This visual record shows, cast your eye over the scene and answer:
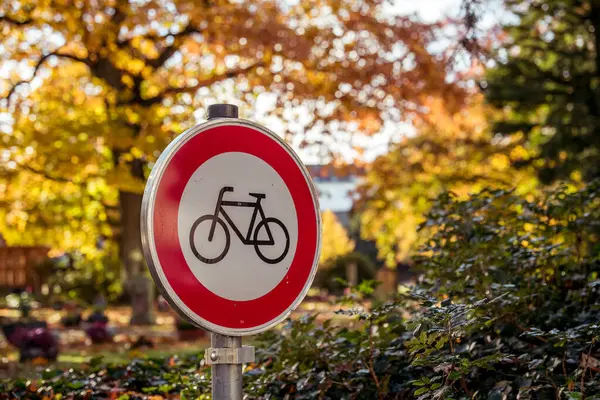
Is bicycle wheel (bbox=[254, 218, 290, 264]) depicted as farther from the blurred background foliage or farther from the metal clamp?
the blurred background foliage

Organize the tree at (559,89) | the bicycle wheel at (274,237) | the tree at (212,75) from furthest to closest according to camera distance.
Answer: the tree at (559,89) → the tree at (212,75) → the bicycle wheel at (274,237)

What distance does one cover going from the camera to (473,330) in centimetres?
311

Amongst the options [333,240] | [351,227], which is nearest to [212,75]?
[333,240]

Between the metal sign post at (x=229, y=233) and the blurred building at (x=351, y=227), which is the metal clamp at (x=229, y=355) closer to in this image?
the metal sign post at (x=229, y=233)

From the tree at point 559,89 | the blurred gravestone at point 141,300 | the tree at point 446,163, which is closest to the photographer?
the blurred gravestone at point 141,300

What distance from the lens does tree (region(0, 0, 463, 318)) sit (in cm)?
1115

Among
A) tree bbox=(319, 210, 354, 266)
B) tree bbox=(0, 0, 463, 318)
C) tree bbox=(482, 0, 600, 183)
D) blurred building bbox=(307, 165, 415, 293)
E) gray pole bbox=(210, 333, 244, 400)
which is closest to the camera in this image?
gray pole bbox=(210, 333, 244, 400)

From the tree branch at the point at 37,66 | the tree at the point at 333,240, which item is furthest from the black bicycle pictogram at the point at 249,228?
the tree at the point at 333,240

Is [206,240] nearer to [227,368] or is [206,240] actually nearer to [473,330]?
[227,368]

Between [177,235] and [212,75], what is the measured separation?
12453mm

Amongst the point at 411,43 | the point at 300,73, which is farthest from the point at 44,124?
the point at 411,43

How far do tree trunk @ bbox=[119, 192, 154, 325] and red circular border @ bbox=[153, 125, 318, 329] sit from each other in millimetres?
12470

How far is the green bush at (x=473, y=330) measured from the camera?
2.54m

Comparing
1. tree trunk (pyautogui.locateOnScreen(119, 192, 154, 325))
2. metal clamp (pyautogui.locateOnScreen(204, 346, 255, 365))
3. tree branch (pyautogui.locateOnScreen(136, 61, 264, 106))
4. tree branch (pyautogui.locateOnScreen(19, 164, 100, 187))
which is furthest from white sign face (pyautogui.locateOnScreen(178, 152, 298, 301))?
tree trunk (pyautogui.locateOnScreen(119, 192, 154, 325))
